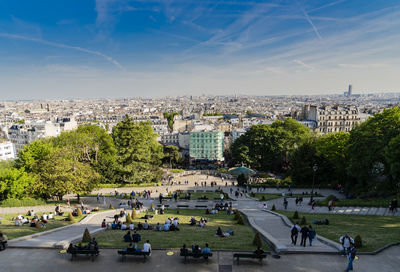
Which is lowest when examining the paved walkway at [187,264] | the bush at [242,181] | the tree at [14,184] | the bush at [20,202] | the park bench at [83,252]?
the bush at [242,181]

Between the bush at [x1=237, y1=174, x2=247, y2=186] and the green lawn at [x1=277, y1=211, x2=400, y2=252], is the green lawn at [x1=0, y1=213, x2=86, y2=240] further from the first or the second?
the bush at [x1=237, y1=174, x2=247, y2=186]

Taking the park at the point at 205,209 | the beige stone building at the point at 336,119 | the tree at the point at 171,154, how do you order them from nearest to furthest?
the park at the point at 205,209 → the tree at the point at 171,154 → the beige stone building at the point at 336,119

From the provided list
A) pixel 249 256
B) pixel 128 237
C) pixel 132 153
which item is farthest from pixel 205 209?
pixel 132 153

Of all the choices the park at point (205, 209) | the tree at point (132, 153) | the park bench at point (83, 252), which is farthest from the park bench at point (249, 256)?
the tree at point (132, 153)

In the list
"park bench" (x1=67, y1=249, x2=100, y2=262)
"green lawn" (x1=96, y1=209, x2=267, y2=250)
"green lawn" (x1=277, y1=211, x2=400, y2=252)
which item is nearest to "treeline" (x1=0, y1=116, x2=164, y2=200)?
"green lawn" (x1=96, y1=209, x2=267, y2=250)

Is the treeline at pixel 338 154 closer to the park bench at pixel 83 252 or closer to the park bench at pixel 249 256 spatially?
the park bench at pixel 249 256

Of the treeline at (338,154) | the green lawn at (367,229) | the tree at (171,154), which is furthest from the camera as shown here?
the tree at (171,154)
